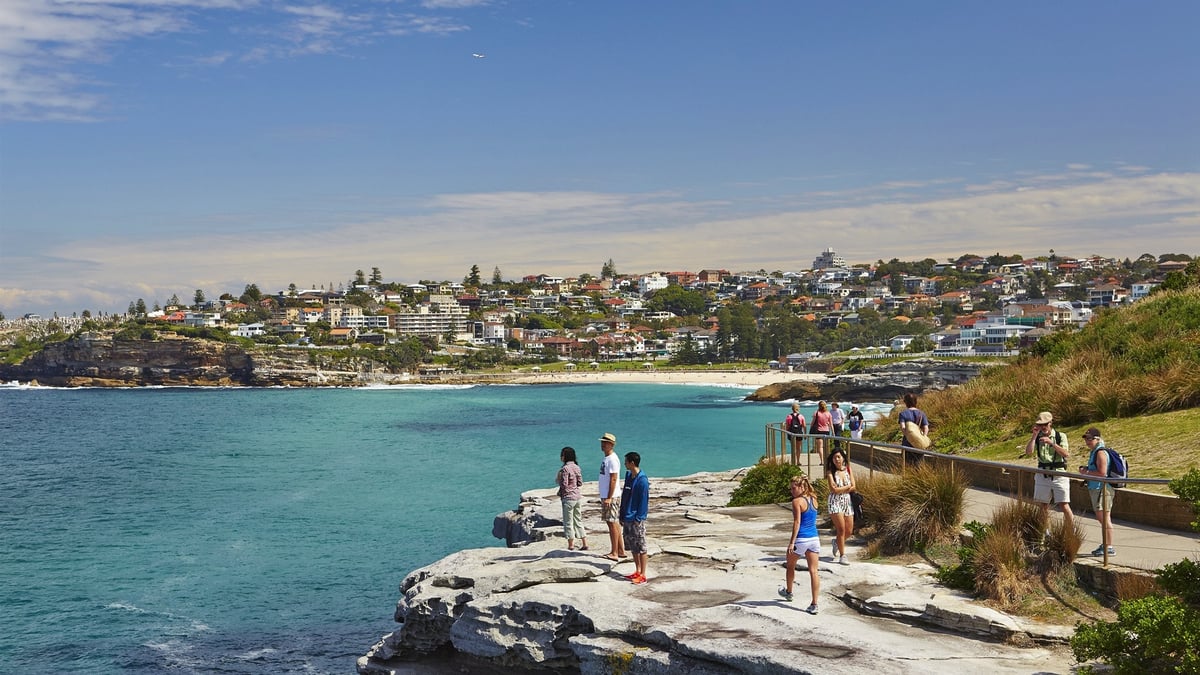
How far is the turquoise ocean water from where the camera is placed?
18484 mm

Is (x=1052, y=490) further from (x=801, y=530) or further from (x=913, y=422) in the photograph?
(x=913, y=422)

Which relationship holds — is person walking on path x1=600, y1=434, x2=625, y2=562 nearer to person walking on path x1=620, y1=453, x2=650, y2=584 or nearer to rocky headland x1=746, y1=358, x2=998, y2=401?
person walking on path x1=620, y1=453, x2=650, y2=584

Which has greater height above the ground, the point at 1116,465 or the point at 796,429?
the point at 1116,465

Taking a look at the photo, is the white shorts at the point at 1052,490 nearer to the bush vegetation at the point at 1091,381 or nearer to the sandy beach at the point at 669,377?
the bush vegetation at the point at 1091,381

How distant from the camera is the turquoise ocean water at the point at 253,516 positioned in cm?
1848

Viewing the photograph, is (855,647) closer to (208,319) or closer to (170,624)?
(170,624)

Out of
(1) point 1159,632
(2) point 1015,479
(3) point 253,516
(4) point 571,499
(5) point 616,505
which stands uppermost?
(2) point 1015,479

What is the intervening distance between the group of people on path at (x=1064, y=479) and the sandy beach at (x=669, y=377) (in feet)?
366

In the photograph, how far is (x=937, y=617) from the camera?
882 cm

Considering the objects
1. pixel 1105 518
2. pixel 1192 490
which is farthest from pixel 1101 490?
pixel 1192 490

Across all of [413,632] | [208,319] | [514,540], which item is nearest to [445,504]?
[514,540]

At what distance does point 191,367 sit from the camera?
148m

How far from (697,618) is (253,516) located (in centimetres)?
2570

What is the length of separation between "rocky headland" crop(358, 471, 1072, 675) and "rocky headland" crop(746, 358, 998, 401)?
82237 millimetres
